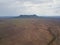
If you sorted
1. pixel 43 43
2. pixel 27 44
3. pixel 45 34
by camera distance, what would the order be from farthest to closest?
pixel 45 34, pixel 43 43, pixel 27 44

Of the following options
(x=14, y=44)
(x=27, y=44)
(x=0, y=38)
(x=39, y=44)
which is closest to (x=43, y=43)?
(x=39, y=44)

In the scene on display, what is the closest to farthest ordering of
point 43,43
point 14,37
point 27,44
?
1. point 27,44
2. point 43,43
3. point 14,37

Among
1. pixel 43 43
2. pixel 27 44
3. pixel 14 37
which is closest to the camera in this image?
pixel 27 44

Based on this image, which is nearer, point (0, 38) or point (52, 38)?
point (0, 38)

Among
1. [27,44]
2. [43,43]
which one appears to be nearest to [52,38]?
[43,43]

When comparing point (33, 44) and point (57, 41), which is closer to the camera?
point (33, 44)

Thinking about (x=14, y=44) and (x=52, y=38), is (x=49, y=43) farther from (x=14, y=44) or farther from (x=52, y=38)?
(x=14, y=44)

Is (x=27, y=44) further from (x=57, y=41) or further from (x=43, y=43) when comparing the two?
(x=57, y=41)

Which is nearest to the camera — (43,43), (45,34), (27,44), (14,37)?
(27,44)
